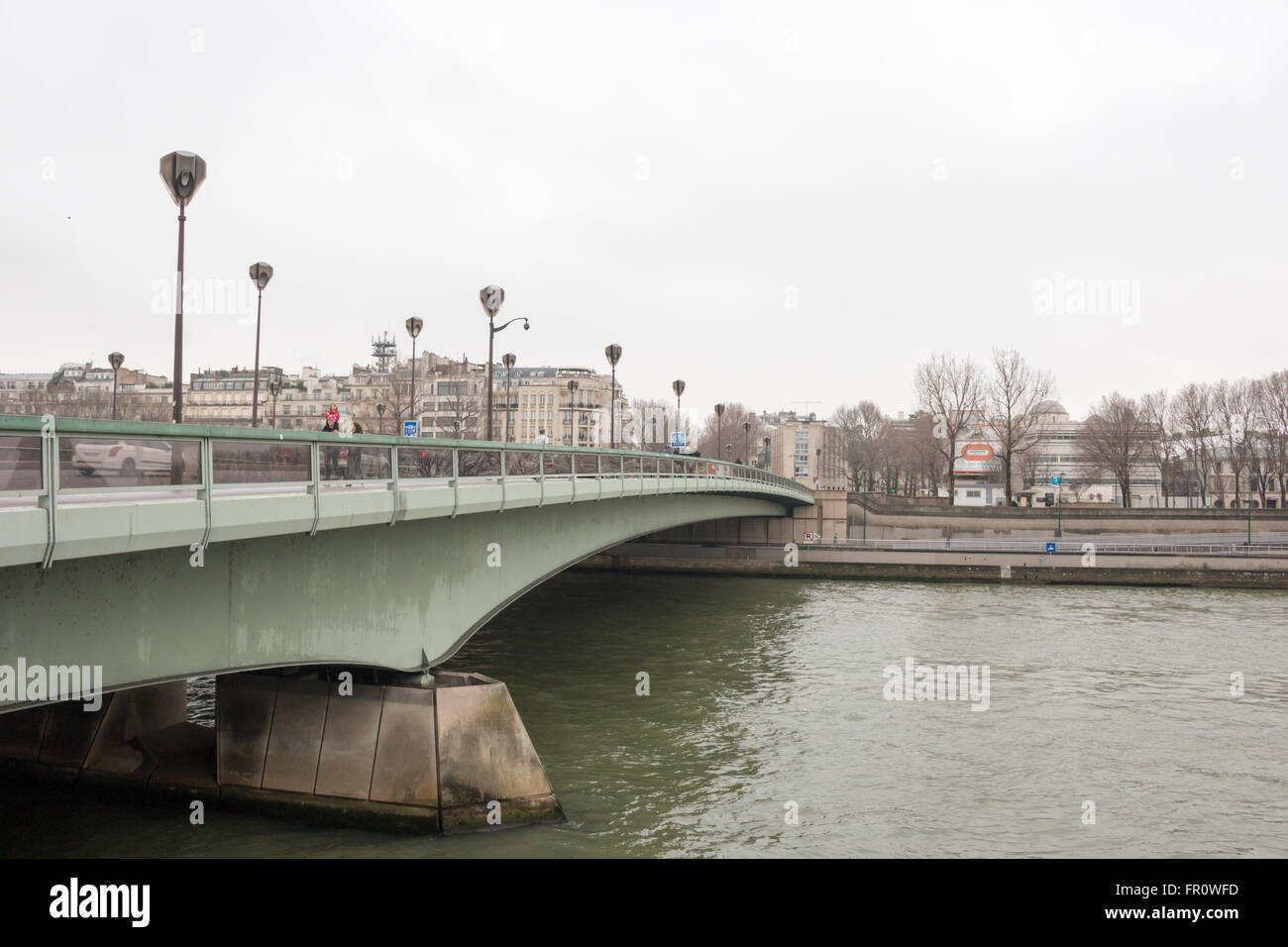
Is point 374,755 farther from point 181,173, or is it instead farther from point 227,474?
point 181,173

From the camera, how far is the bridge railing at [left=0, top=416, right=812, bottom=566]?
6410 mm

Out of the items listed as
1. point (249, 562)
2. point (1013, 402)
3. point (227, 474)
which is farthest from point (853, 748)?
point (1013, 402)

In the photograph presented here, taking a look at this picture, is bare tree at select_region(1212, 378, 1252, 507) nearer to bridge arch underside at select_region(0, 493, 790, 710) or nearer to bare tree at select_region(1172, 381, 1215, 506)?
bare tree at select_region(1172, 381, 1215, 506)

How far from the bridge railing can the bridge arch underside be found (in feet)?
2.07

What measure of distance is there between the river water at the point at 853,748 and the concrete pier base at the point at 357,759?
313mm

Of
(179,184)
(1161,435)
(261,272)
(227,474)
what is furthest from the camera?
(1161,435)

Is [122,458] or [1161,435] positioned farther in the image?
[1161,435]

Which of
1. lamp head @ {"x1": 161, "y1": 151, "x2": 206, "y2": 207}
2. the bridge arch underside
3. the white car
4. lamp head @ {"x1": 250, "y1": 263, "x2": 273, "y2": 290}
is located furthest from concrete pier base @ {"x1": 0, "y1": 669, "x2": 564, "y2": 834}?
lamp head @ {"x1": 250, "y1": 263, "x2": 273, "y2": 290}

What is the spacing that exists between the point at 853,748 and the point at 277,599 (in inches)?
408

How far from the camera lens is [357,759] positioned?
11.4 metres

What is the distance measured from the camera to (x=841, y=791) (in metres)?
14.0

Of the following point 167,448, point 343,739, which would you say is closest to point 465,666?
point 343,739

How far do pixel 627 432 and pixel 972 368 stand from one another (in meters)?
79.2
